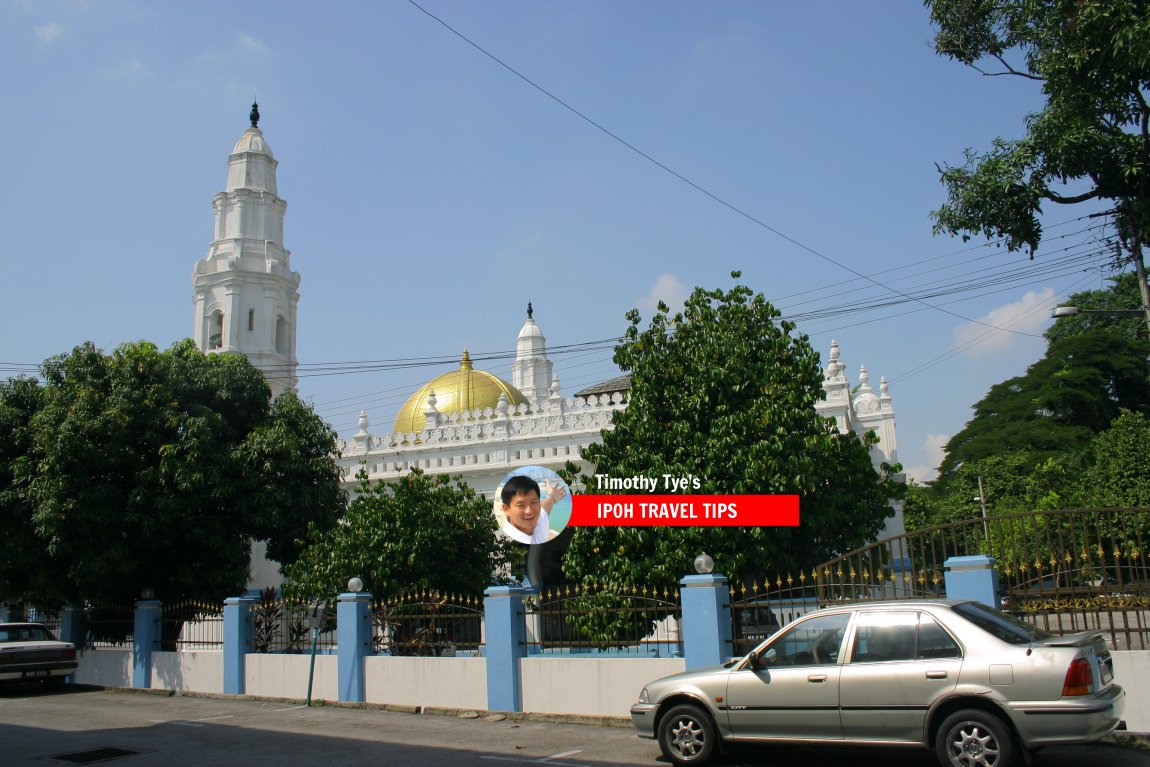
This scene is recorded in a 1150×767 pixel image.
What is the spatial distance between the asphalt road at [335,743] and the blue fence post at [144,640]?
8.16 ft

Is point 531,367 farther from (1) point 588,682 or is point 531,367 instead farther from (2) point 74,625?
(1) point 588,682

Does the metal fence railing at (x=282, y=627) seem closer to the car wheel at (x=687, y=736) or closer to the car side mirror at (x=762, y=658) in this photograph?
the car wheel at (x=687, y=736)

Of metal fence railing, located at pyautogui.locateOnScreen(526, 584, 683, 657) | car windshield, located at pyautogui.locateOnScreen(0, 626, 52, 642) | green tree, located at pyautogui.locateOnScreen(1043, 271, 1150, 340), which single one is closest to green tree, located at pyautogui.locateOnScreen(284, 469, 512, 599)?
metal fence railing, located at pyautogui.locateOnScreen(526, 584, 683, 657)

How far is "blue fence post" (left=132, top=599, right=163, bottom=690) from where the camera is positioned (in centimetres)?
1620

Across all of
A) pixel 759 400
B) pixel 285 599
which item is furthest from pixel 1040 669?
pixel 285 599

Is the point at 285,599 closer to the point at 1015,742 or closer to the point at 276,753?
the point at 276,753

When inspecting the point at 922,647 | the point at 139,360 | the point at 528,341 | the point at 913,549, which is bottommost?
the point at 922,647

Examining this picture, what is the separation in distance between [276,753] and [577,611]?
3767mm

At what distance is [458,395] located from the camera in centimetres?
3691

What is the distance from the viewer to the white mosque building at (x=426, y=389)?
25062 mm

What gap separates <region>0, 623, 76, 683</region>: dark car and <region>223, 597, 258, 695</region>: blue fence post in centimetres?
374

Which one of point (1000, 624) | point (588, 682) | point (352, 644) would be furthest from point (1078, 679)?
point (352, 644)

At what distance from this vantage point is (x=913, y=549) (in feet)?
33.9

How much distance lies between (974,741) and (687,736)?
90.2 inches
